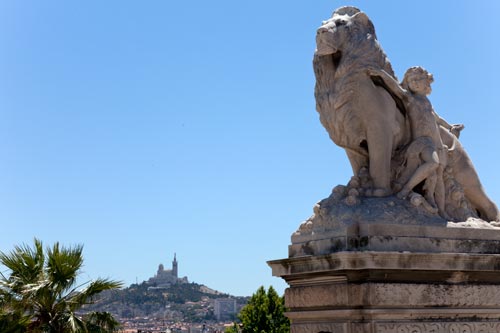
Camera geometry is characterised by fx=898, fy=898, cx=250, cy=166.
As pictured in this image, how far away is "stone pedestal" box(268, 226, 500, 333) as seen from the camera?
8938 millimetres

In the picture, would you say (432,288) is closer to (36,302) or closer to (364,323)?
(364,323)

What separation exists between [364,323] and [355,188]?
1613mm

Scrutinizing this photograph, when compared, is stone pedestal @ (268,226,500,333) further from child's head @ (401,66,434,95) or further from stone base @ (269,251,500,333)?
child's head @ (401,66,434,95)

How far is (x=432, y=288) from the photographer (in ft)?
30.3

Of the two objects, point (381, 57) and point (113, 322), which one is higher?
point (381, 57)

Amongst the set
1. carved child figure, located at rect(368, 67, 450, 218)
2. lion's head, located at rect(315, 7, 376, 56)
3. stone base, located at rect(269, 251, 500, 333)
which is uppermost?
lion's head, located at rect(315, 7, 376, 56)

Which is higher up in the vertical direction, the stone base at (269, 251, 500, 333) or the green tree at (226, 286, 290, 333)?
the green tree at (226, 286, 290, 333)

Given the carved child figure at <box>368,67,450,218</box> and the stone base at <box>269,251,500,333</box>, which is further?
the carved child figure at <box>368,67,450,218</box>

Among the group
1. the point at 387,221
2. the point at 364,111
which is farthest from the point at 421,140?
the point at 387,221

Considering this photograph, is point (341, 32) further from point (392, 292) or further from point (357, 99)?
point (392, 292)

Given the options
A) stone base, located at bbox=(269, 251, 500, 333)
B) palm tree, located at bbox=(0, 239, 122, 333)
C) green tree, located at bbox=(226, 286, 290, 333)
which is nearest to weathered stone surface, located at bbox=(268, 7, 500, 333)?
stone base, located at bbox=(269, 251, 500, 333)

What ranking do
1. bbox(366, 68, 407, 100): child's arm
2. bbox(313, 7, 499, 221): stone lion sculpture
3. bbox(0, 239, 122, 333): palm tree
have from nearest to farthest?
1. bbox(313, 7, 499, 221): stone lion sculpture
2. bbox(366, 68, 407, 100): child's arm
3. bbox(0, 239, 122, 333): palm tree

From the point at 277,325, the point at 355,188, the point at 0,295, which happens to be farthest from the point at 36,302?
the point at 277,325

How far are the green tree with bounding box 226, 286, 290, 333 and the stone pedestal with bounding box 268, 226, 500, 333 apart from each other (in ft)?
113
